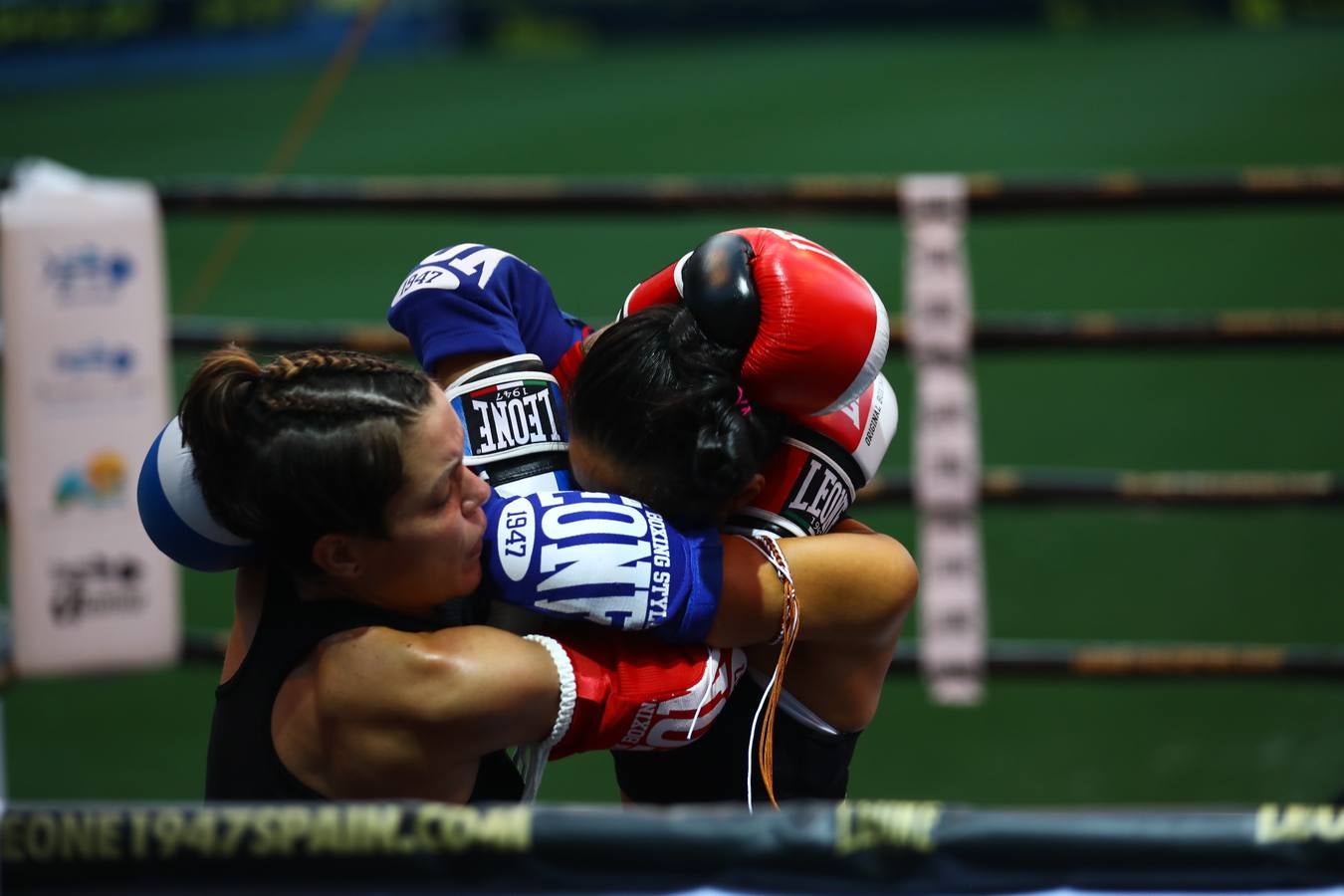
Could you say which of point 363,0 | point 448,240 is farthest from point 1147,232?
point 363,0

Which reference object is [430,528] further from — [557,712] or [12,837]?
[12,837]

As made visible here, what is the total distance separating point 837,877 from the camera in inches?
34.0

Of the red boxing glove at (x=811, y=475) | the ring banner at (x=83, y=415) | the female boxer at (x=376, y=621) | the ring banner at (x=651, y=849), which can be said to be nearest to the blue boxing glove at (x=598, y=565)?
the female boxer at (x=376, y=621)

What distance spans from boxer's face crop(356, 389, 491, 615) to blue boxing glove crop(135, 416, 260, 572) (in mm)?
122

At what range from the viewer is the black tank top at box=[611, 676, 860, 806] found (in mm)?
1501

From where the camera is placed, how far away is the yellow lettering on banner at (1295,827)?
0.84 metres

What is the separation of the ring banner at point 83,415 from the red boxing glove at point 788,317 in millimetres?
1923

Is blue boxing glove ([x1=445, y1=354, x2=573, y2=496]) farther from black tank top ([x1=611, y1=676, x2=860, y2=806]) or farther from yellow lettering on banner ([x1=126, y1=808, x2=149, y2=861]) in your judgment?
yellow lettering on banner ([x1=126, y1=808, x2=149, y2=861])

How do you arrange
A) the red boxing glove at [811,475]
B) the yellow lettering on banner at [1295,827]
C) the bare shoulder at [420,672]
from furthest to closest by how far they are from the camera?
1. the red boxing glove at [811,475]
2. the bare shoulder at [420,672]
3. the yellow lettering on banner at [1295,827]

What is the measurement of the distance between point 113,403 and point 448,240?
4508 mm

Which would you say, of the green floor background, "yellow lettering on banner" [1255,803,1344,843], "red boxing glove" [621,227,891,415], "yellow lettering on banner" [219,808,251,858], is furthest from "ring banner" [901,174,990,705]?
"yellow lettering on banner" [219,808,251,858]

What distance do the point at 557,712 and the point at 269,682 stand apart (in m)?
0.25

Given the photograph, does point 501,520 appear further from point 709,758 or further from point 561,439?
point 709,758

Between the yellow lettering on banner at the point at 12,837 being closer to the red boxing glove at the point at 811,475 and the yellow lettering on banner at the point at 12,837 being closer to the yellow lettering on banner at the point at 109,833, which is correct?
the yellow lettering on banner at the point at 109,833
